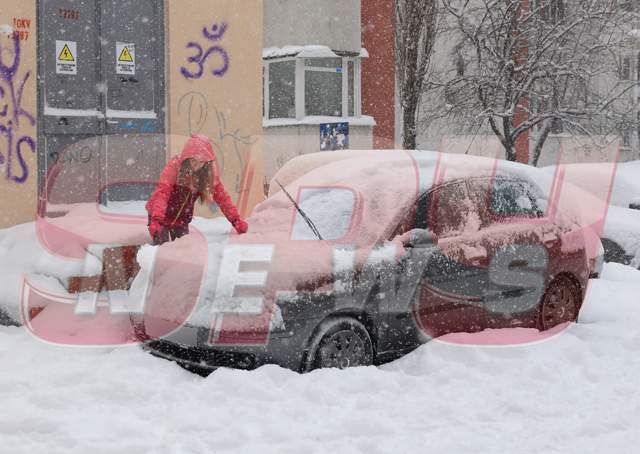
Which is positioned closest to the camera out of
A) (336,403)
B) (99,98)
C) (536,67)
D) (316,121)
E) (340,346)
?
(336,403)

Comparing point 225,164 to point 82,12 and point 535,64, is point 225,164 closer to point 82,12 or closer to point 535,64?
point 82,12

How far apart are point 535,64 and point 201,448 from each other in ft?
44.0

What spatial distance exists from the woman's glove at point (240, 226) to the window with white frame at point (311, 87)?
45.0 feet

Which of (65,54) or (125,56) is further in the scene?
(125,56)

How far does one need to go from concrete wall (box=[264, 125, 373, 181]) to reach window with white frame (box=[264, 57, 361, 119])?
0.43m

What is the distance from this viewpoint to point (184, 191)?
292 inches

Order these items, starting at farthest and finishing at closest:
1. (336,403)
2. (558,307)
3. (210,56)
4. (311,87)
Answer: (311,87) → (210,56) → (558,307) → (336,403)

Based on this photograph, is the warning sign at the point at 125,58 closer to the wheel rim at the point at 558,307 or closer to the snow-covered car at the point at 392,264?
the snow-covered car at the point at 392,264

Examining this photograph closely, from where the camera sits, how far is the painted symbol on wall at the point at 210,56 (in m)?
11.0

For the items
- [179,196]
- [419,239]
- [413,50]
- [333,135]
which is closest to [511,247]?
[419,239]

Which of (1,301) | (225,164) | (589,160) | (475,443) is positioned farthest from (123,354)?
(589,160)

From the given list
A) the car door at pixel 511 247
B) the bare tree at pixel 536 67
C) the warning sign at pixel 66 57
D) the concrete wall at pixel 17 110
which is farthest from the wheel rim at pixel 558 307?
the bare tree at pixel 536 67

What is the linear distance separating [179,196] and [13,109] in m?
3.27

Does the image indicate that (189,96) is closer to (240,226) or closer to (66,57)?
(66,57)
